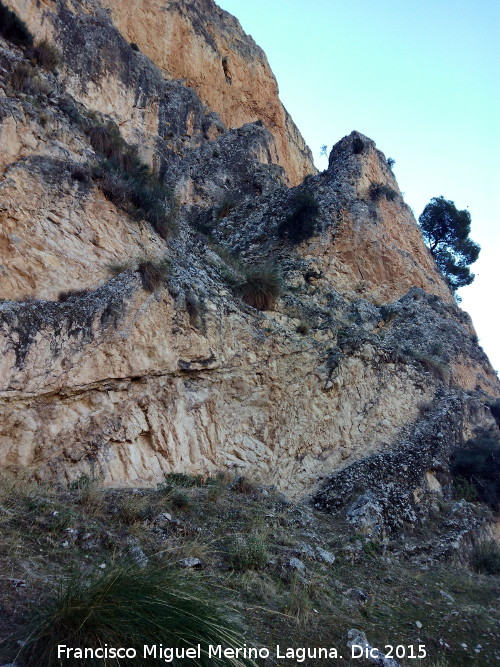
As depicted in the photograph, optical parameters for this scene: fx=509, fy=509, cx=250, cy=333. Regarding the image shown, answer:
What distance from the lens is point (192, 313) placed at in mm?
9008

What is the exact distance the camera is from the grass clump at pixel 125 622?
9.57 ft

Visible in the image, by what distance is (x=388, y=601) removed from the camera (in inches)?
208

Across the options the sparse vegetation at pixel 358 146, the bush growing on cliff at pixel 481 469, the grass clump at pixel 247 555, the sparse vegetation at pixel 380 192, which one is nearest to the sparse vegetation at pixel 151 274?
the grass clump at pixel 247 555

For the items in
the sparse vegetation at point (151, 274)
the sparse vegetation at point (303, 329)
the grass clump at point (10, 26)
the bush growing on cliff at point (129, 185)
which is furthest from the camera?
the sparse vegetation at point (303, 329)

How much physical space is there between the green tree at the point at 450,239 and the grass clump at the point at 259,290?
1541 centimetres

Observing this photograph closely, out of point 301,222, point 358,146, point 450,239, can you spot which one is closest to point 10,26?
point 301,222

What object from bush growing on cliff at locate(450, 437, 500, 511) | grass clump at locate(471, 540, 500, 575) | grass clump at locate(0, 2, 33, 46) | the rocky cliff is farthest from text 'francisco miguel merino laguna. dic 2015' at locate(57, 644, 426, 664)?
grass clump at locate(0, 2, 33, 46)

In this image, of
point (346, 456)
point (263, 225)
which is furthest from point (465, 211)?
point (346, 456)

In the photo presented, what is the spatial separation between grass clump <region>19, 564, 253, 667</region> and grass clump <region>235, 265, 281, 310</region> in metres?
8.03

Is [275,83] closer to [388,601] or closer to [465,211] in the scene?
[465,211]

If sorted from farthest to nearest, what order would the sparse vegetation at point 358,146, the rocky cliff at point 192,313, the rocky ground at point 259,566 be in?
the sparse vegetation at point 358,146 → the rocky cliff at point 192,313 → the rocky ground at point 259,566

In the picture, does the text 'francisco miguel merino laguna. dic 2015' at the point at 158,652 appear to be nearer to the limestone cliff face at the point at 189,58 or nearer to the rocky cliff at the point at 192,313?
the rocky cliff at the point at 192,313

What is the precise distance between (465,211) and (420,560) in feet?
68.6

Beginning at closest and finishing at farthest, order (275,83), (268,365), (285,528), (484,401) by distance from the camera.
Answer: (285,528), (268,365), (484,401), (275,83)
